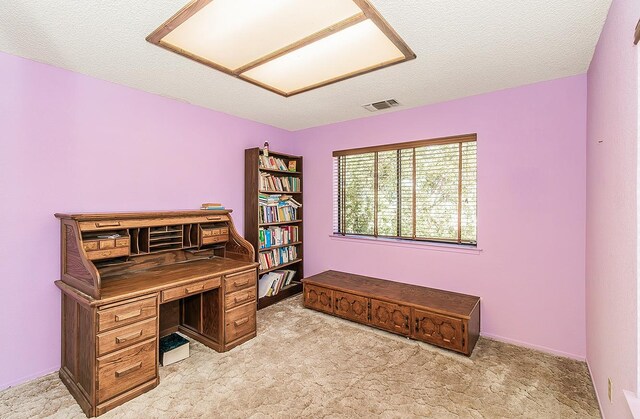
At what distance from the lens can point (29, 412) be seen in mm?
1957

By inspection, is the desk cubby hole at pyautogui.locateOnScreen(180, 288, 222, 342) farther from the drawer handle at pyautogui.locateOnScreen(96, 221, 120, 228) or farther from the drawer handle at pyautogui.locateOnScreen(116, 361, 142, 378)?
the drawer handle at pyautogui.locateOnScreen(96, 221, 120, 228)

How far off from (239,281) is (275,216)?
1.39 meters

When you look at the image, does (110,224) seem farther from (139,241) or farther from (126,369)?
(126,369)

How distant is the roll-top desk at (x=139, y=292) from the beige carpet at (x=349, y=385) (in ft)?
0.50

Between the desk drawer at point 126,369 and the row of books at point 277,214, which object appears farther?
the row of books at point 277,214

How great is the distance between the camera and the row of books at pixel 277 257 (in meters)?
3.89

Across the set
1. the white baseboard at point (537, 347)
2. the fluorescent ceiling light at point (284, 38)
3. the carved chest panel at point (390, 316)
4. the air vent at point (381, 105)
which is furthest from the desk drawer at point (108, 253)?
the white baseboard at point (537, 347)

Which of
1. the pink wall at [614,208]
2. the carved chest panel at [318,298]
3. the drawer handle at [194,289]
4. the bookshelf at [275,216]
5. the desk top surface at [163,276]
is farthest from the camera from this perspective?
the bookshelf at [275,216]

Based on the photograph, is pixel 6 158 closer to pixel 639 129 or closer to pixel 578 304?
pixel 639 129

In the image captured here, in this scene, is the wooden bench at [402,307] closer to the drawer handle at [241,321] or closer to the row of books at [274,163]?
the drawer handle at [241,321]

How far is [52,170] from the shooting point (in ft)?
7.82

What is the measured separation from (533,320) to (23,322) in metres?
4.34

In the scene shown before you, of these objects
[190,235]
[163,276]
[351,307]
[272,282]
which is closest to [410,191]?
[351,307]

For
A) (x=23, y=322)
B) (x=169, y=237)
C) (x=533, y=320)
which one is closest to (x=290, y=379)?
(x=169, y=237)
